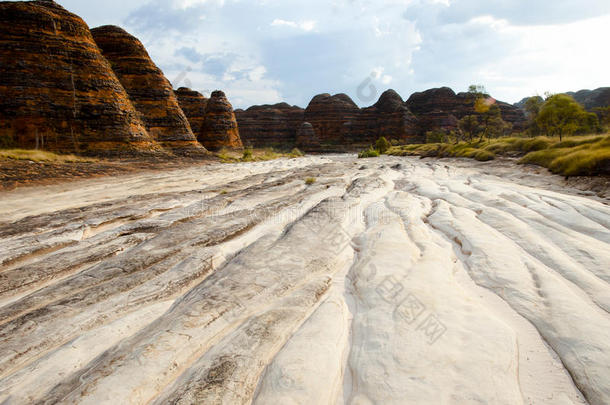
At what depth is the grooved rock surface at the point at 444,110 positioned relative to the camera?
8793 centimetres

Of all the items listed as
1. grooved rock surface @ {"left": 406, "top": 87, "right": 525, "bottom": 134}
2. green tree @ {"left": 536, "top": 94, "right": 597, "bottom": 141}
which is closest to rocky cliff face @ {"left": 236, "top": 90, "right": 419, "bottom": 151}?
grooved rock surface @ {"left": 406, "top": 87, "right": 525, "bottom": 134}

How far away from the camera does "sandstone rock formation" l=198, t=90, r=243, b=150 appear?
39.2 meters

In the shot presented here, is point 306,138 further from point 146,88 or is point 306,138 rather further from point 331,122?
point 146,88

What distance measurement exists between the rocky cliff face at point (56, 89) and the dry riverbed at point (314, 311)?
18730mm

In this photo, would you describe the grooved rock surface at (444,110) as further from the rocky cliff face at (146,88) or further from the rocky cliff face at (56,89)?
the rocky cliff face at (56,89)

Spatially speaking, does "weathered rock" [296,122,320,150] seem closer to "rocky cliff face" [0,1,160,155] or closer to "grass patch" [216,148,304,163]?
"grass patch" [216,148,304,163]

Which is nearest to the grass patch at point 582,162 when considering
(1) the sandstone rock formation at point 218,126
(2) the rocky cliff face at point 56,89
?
(2) the rocky cliff face at point 56,89

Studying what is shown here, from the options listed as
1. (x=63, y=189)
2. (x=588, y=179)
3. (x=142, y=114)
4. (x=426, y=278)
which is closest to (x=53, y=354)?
(x=426, y=278)

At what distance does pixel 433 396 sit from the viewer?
1.62m

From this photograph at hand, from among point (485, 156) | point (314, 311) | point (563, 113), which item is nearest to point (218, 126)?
point (485, 156)

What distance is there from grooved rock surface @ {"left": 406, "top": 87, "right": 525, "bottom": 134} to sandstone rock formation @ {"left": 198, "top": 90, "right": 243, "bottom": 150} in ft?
227

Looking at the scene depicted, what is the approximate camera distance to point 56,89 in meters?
19.2

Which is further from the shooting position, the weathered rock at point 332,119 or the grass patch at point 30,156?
the weathered rock at point 332,119

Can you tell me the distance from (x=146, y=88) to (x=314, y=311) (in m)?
32.0
